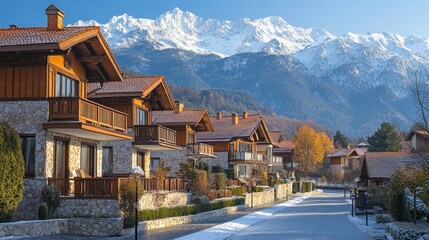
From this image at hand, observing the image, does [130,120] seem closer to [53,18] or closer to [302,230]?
[53,18]

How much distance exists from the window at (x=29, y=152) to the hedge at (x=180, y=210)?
5.31 meters

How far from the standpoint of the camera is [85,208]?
24375 mm

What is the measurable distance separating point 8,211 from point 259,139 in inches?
2291

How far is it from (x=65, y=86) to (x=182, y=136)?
24772 millimetres

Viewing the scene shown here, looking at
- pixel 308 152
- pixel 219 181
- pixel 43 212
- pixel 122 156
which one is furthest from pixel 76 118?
pixel 308 152

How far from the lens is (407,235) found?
20.9 metres

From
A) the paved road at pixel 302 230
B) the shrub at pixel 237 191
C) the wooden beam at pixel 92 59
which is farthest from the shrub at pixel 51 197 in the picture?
the shrub at pixel 237 191

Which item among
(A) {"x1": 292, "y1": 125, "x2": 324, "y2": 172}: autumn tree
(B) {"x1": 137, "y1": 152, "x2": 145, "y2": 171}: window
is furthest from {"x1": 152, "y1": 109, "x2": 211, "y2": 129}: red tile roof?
(A) {"x1": 292, "y1": 125, "x2": 324, "y2": 172}: autumn tree

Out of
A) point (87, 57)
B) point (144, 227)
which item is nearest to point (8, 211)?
point (144, 227)

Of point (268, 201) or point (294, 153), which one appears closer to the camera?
point (268, 201)

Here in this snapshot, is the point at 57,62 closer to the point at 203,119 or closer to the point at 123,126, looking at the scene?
the point at 123,126

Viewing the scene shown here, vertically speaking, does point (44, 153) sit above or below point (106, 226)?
above

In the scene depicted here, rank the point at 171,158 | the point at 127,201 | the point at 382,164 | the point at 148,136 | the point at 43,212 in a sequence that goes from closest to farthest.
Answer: the point at 43,212 < the point at 127,201 < the point at 148,136 < the point at 382,164 < the point at 171,158

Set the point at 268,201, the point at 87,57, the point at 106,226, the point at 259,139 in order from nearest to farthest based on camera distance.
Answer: the point at 106,226 → the point at 87,57 → the point at 268,201 → the point at 259,139
